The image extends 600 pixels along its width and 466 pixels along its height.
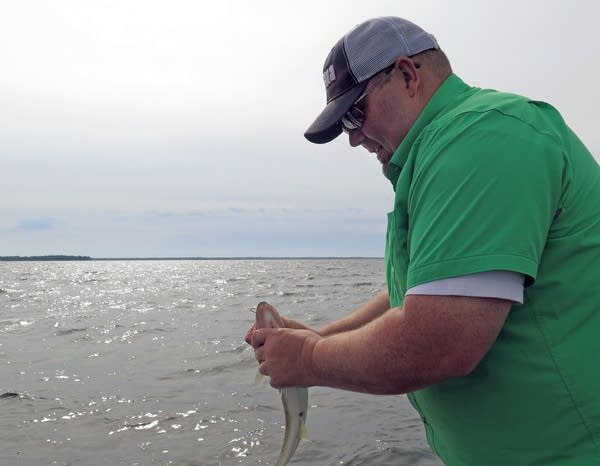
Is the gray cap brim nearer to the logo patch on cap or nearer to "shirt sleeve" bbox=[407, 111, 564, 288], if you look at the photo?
the logo patch on cap

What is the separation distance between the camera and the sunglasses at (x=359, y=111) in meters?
2.28

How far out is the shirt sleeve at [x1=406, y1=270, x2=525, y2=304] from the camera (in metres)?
1.63

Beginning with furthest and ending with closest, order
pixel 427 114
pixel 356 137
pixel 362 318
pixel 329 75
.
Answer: pixel 362 318, pixel 356 137, pixel 329 75, pixel 427 114

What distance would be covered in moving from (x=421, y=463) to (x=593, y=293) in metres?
4.98

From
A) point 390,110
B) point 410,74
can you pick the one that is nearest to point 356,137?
point 390,110

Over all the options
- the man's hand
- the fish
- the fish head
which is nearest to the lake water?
the fish

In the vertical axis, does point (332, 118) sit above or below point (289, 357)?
above

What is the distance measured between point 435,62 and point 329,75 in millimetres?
478

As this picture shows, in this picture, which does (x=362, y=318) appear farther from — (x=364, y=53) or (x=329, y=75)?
(x=364, y=53)

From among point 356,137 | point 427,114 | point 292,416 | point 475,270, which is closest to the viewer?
point 475,270

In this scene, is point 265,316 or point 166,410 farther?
point 166,410

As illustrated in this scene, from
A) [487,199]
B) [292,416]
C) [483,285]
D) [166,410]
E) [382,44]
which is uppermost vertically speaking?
[382,44]

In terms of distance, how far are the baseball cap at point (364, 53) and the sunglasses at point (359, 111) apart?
0.02 metres

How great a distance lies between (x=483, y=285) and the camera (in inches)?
64.4
